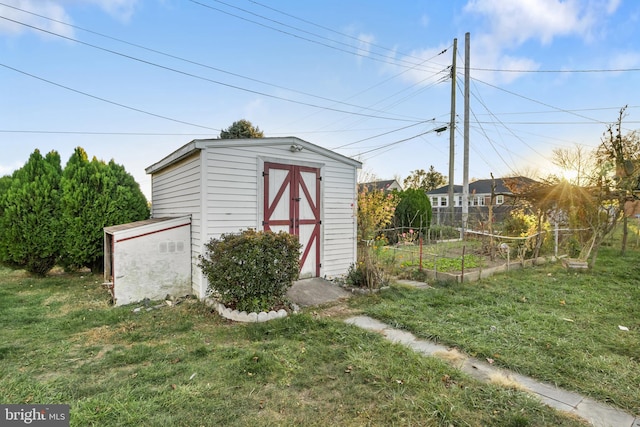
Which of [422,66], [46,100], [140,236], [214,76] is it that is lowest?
[140,236]

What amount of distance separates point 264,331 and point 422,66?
14.7m

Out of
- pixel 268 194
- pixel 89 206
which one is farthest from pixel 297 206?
pixel 89 206

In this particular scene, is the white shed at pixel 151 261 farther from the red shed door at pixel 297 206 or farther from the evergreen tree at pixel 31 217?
the evergreen tree at pixel 31 217

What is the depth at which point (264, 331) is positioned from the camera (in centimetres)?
375

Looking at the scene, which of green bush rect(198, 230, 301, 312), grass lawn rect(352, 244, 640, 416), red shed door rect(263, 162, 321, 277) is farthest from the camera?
red shed door rect(263, 162, 321, 277)

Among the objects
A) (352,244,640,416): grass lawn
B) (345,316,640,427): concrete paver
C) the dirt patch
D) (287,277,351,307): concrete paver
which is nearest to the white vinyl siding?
(287,277,351,307): concrete paver

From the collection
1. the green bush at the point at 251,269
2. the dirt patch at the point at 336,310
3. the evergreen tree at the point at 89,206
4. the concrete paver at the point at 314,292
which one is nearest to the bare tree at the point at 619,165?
the concrete paver at the point at 314,292

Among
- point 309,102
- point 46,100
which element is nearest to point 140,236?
point 46,100

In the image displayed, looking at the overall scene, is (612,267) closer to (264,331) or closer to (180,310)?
(264,331)

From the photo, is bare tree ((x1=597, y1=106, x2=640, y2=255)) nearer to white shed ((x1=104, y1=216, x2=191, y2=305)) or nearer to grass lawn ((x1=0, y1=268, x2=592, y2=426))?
grass lawn ((x1=0, y1=268, x2=592, y2=426))

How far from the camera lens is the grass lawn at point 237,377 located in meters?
2.11

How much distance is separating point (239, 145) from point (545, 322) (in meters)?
5.15

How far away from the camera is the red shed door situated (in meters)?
5.53

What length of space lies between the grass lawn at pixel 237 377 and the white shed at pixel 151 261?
766 mm
